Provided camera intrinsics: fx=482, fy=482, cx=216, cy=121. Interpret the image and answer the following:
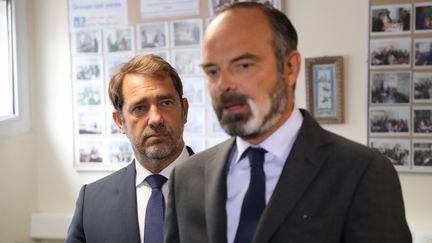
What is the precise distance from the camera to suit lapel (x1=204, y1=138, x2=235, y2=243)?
3.09 feet

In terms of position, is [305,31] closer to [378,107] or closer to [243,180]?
[378,107]

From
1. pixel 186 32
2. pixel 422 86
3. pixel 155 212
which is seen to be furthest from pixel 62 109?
pixel 422 86

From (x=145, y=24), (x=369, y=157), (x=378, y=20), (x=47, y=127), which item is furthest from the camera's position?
(x=47, y=127)

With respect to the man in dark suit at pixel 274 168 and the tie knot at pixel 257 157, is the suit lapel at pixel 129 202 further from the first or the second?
the tie knot at pixel 257 157

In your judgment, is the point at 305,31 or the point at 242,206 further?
the point at 305,31

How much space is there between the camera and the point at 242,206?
94 centimetres

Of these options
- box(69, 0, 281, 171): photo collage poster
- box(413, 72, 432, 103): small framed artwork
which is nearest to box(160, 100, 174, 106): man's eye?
box(69, 0, 281, 171): photo collage poster

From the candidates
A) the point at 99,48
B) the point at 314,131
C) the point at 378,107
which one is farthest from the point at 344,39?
the point at 314,131

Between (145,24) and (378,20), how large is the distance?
1.18 metres

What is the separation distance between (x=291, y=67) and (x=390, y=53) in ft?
4.73

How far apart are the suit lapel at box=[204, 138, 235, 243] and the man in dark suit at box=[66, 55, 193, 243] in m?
0.41

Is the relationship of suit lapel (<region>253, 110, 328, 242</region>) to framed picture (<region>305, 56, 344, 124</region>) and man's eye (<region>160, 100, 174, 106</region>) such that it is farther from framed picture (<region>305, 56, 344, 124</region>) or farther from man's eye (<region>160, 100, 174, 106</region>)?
framed picture (<region>305, 56, 344, 124</region>)

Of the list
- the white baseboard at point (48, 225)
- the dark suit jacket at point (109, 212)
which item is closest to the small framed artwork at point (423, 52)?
the dark suit jacket at point (109, 212)

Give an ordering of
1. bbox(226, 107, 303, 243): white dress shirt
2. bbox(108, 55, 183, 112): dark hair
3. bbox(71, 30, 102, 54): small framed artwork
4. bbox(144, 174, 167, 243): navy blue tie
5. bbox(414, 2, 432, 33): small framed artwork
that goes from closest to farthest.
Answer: bbox(226, 107, 303, 243): white dress shirt → bbox(144, 174, 167, 243): navy blue tie → bbox(108, 55, 183, 112): dark hair → bbox(414, 2, 432, 33): small framed artwork → bbox(71, 30, 102, 54): small framed artwork
